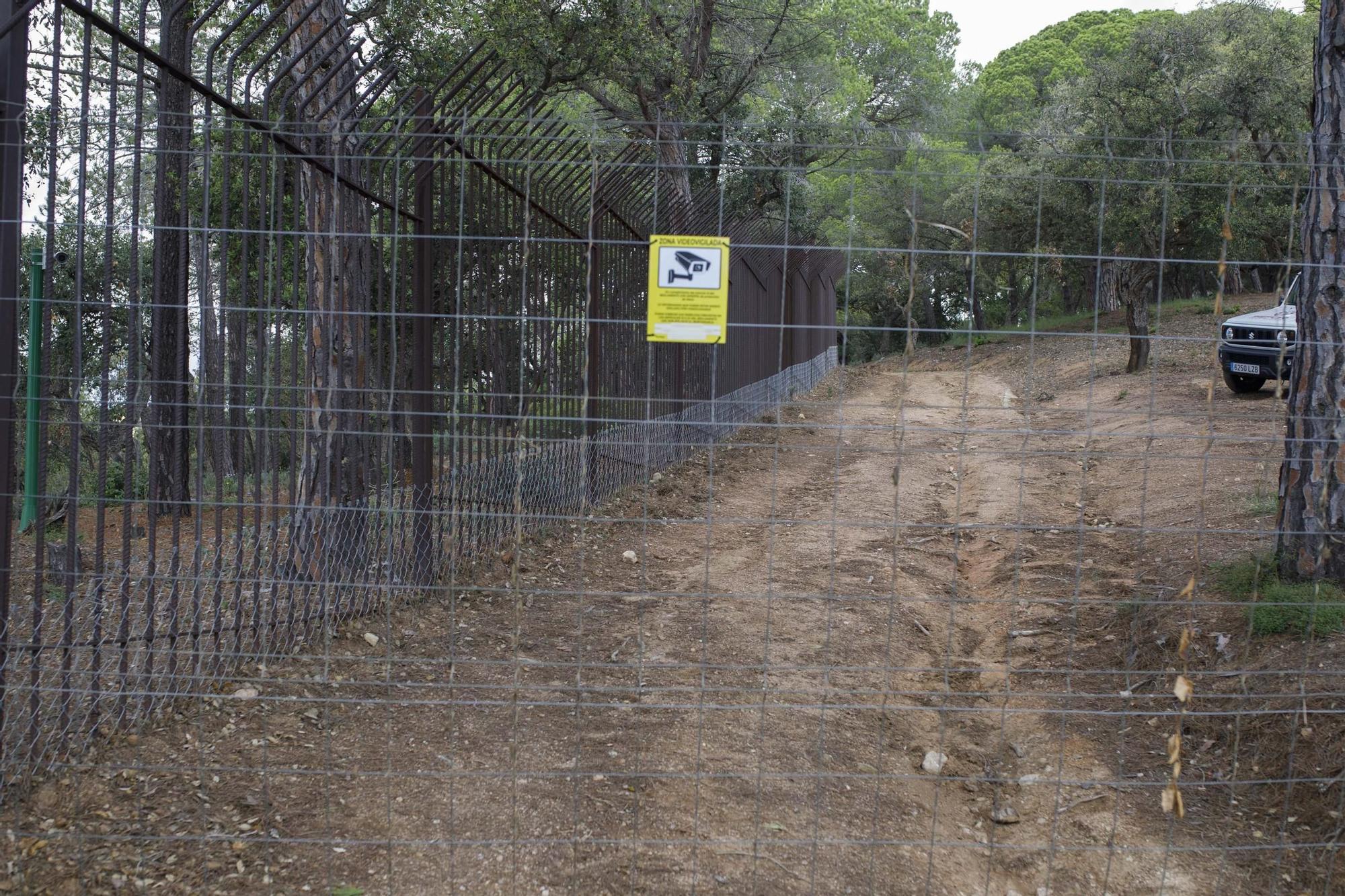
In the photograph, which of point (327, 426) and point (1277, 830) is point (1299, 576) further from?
point (327, 426)

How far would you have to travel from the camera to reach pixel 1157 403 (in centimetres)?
1235

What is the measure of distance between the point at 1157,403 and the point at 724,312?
1061 centimetres

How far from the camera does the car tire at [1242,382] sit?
1212cm

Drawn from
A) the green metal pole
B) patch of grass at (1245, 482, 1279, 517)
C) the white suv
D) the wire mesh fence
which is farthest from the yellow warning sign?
the white suv

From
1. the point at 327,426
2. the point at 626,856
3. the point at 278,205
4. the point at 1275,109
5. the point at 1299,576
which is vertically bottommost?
the point at 626,856

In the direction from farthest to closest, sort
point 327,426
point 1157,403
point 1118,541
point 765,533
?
1. point 1157,403
2. point 765,533
3. point 1118,541
4. point 327,426

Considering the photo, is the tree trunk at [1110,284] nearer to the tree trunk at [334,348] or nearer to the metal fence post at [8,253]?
the tree trunk at [334,348]

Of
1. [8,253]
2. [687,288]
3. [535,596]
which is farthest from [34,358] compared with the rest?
[535,596]

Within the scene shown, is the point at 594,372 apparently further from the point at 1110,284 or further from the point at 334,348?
the point at 1110,284

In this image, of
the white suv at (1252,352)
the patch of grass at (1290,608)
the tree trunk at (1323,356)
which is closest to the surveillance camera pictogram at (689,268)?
the patch of grass at (1290,608)

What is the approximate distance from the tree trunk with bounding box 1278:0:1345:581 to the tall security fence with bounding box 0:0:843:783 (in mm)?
2161

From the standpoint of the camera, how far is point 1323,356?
15.5 ft

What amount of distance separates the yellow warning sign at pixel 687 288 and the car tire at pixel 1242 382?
1080 centimetres

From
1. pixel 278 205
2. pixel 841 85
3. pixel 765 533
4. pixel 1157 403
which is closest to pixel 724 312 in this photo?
pixel 278 205
